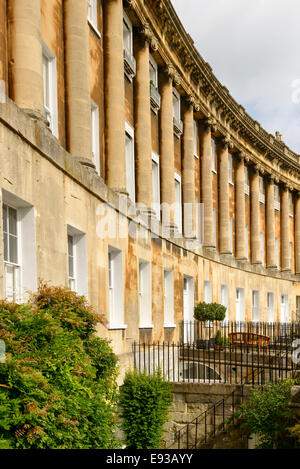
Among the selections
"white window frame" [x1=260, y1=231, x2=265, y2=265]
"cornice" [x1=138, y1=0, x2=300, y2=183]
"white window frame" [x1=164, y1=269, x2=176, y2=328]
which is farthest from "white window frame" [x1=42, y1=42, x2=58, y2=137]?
"white window frame" [x1=260, y1=231, x2=265, y2=265]

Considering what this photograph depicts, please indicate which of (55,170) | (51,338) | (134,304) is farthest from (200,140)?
(51,338)

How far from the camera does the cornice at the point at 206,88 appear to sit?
24422 millimetres

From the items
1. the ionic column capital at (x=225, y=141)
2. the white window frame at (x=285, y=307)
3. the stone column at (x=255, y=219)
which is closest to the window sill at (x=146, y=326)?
the ionic column capital at (x=225, y=141)

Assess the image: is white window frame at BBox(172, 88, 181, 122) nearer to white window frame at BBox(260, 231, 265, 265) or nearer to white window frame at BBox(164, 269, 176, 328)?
white window frame at BBox(164, 269, 176, 328)

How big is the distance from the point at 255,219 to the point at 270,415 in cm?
2866

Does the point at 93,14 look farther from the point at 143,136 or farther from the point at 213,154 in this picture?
the point at 213,154

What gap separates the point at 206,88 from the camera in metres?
31.8

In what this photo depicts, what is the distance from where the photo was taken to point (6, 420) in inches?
259

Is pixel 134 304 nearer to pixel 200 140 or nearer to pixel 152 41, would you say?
pixel 152 41

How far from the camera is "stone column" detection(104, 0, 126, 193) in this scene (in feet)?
60.1

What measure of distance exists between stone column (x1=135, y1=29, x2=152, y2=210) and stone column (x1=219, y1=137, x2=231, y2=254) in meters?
13.7

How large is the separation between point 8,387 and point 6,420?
374mm

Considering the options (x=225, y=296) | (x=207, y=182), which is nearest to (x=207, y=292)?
(x=225, y=296)

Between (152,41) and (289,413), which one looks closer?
(289,413)
